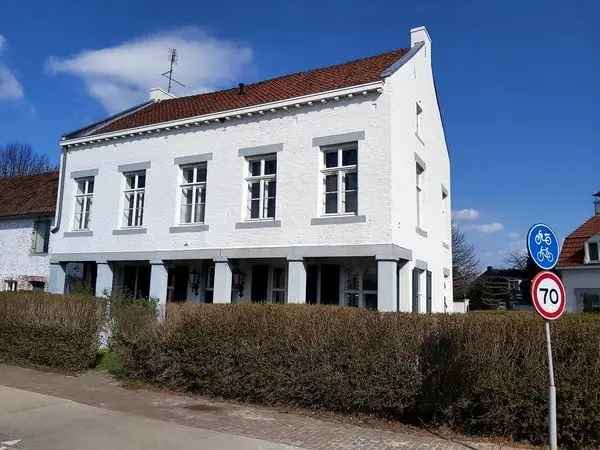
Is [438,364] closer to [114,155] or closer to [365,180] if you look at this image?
[365,180]

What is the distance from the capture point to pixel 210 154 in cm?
1762

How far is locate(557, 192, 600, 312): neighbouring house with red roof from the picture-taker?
106ft

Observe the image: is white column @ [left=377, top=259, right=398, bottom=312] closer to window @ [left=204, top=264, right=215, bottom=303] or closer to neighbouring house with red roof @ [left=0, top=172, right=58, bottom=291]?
window @ [left=204, top=264, right=215, bottom=303]

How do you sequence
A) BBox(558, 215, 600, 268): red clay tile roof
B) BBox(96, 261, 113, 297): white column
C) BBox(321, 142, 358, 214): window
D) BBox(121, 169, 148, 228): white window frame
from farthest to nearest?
1. BBox(558, 215, 600, 268): red clay tile roof
2. BBox(96, 261, 113, 297): white column
3. BBox(121, 169, 148, 228): white window frame
4. BBox(321, 142, 358, 214): window

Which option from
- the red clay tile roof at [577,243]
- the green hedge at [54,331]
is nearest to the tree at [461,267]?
the red clay tile roof at [577,243]

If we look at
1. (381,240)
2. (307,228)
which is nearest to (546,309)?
(381,240)

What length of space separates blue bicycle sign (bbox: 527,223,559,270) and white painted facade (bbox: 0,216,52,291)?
21938 millimetres

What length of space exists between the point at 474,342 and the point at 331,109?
912 centimetres

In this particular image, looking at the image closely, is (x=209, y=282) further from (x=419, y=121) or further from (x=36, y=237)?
(x=36, y=237)

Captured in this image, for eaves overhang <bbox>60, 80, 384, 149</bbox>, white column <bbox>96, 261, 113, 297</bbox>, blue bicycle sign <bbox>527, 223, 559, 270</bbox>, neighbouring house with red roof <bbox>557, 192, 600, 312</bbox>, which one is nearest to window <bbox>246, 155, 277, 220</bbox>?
eaves overhang <bbox>60, 80, 384, 149</bbox>

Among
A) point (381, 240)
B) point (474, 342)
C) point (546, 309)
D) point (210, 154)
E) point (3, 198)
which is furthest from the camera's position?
point (3, 198)

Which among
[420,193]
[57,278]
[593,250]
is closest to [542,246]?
[420,193]

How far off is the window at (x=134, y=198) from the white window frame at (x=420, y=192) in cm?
950

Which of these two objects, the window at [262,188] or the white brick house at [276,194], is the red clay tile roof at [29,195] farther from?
the window at [262,188]
